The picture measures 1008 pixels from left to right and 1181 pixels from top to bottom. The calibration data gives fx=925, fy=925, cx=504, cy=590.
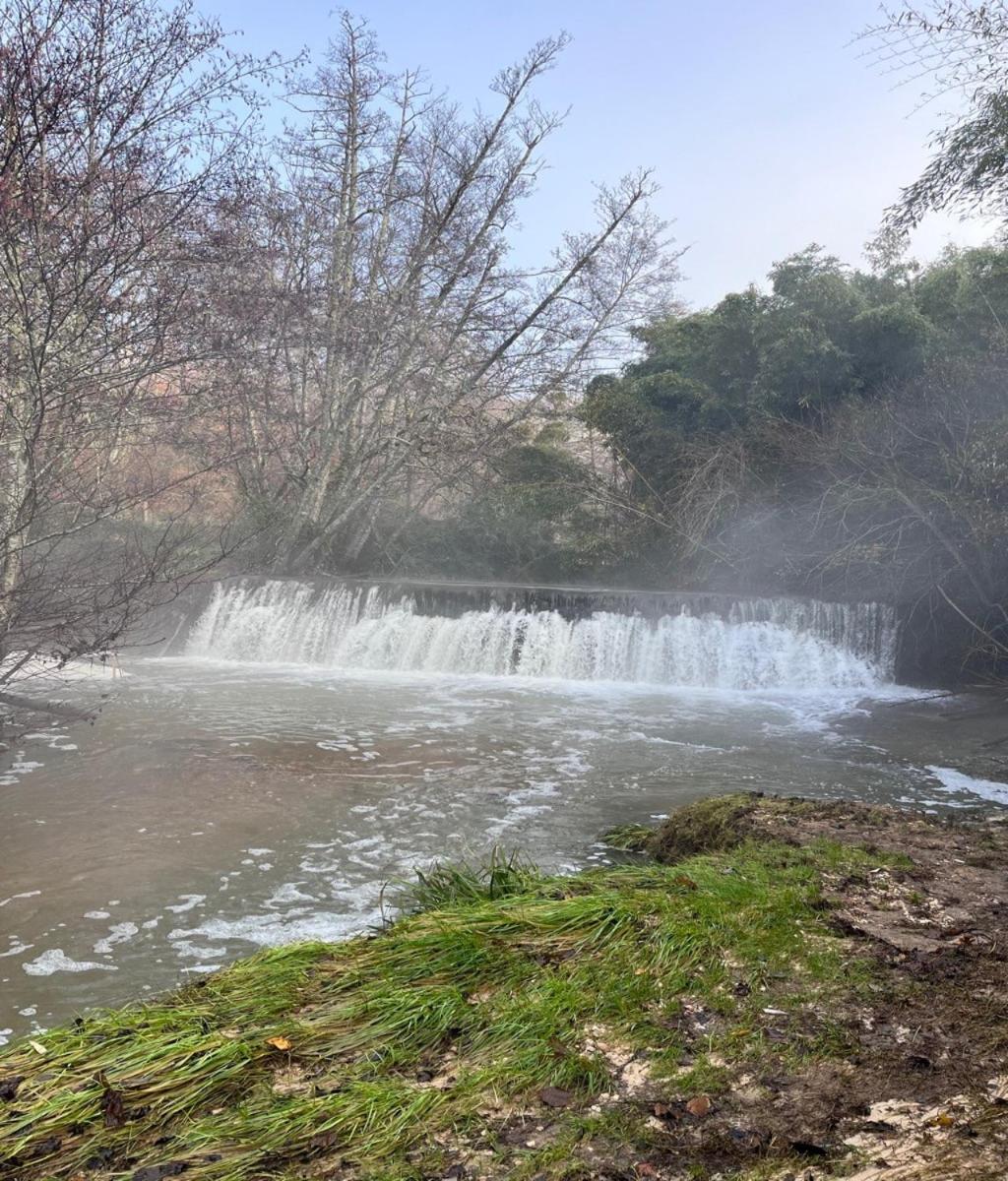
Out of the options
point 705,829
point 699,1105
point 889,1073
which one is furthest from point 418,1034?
point 705,829

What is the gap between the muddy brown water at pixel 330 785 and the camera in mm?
4430

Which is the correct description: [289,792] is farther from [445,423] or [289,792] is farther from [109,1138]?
[445,423]

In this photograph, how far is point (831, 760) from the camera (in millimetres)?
8594

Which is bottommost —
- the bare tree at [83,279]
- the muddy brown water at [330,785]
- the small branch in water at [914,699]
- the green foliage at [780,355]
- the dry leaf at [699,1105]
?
the muddy brown water at [330,785]

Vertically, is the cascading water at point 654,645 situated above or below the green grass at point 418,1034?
above

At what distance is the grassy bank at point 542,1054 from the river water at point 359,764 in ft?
4.16

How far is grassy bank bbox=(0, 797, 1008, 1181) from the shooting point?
2021 mm

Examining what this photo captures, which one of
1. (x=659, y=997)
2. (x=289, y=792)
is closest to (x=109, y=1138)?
(x=659, y=997)

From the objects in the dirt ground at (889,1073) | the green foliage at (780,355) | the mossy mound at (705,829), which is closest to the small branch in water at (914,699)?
the green foliage at (780,355)

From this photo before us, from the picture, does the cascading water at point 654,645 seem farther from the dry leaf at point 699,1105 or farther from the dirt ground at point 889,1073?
the dry leaf at point 699,1105

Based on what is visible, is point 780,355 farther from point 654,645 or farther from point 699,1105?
point 699,1105

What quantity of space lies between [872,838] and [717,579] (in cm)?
1336

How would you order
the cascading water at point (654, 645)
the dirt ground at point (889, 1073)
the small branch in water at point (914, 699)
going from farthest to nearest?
1. the cascading water at point (654, 645)
2. the small branch in water at point (914, 699)
3. the dirt ground at point (889, 1073)

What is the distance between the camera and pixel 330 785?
283 inches
